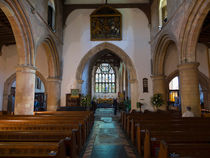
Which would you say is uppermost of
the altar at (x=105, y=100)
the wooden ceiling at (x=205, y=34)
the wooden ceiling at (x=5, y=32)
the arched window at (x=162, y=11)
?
the arched window at (x=162, y=11)

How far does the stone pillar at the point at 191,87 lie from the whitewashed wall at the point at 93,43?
4.73m

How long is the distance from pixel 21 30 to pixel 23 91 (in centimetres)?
246

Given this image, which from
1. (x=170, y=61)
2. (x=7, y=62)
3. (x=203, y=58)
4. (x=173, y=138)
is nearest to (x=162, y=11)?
(x=170, y=61)

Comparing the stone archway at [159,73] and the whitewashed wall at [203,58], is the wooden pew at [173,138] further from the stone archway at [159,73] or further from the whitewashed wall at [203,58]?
the whitewashed wall at [203,58]

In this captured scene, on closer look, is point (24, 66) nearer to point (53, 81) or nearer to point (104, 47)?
point (53, 81)

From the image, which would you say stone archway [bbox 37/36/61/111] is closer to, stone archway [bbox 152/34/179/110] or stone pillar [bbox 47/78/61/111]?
stone pillar [bbox 47/78/61/111]

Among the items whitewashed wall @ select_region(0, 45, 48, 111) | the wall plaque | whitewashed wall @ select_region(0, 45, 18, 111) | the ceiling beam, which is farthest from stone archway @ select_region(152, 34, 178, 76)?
whitewashed wall @ select_region(0, 45, 18, 111)

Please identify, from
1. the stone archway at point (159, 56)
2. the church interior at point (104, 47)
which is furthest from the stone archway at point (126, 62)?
the stone archway at point (159, 56)

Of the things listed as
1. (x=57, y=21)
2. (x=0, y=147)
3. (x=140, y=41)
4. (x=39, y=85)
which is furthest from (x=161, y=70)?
(x=39, y=85)

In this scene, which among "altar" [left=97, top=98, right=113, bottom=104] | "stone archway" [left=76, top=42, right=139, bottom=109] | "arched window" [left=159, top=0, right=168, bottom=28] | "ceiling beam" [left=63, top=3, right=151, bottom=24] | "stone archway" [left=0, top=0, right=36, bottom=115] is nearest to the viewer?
"stone archway" [left=0, top=0, right=36, bottom=115]

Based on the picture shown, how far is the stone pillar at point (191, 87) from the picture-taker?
617 centimetres

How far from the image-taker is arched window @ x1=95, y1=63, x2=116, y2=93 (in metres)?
24.2

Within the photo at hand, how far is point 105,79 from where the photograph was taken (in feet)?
80.5

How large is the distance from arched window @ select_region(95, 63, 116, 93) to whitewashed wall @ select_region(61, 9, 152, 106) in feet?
41.9
